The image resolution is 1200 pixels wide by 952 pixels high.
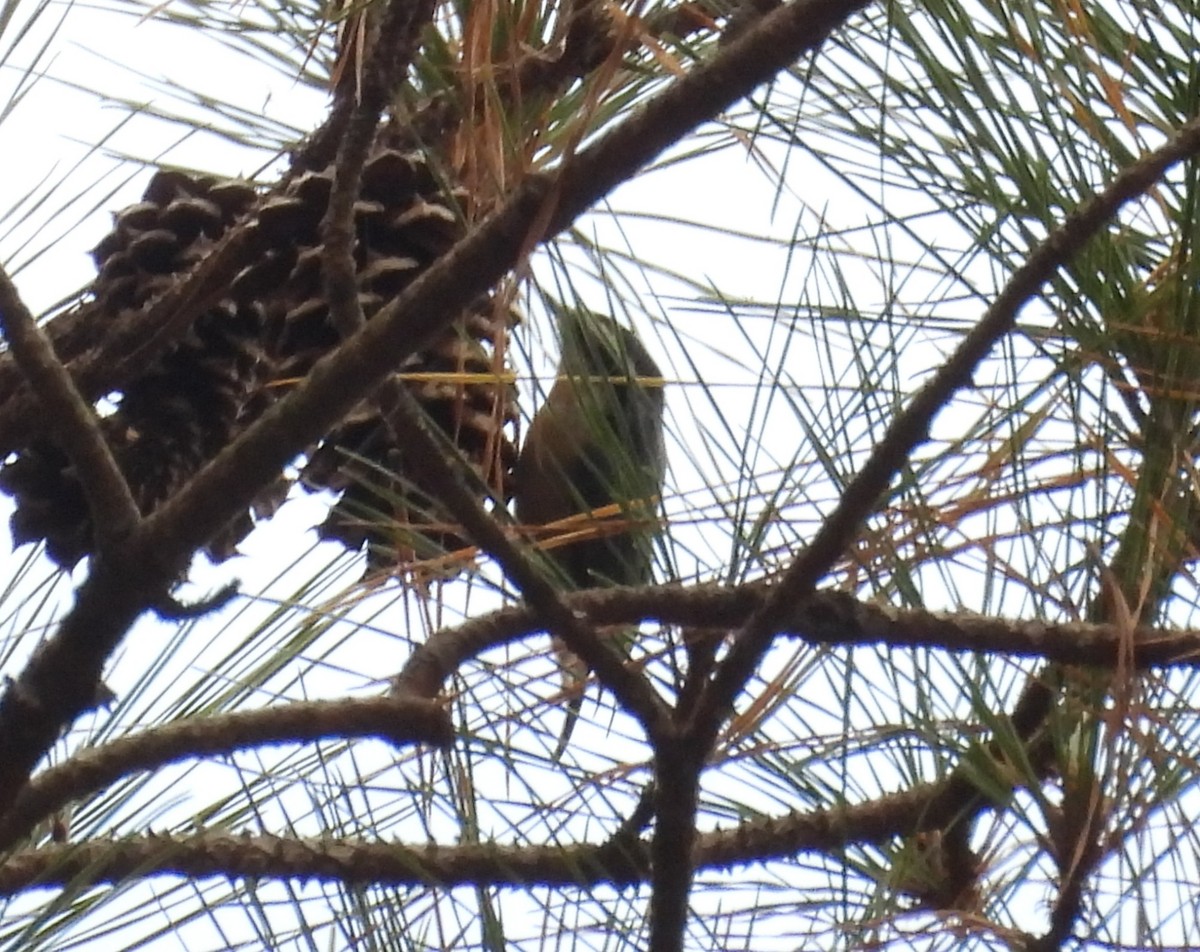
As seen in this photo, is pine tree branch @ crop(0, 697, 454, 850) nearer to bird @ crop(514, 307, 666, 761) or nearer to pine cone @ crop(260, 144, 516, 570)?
bird @ crop(514, 307, 666, 761)

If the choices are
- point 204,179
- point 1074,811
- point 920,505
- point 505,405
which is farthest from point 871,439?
point 204,179

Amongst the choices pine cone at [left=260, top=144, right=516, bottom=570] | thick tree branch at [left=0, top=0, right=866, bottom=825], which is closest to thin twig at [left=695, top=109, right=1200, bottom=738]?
thick tree branch at [left=0, top=0, right=866, bottom=825]

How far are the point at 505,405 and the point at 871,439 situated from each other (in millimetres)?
271

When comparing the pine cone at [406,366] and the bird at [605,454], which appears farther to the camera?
the pine cone at [406,366]

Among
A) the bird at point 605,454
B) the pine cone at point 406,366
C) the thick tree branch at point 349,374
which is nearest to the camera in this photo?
the thick tree branch at point 349,374

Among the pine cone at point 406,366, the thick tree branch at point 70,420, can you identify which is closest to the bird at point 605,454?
the pine cone at point 406,366

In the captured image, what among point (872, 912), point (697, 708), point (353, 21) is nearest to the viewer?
point (697, 708)

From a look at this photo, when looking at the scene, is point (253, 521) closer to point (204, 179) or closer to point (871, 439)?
point (204, 179)

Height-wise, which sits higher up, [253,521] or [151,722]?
[253,521]

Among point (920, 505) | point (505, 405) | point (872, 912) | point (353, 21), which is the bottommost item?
point (872, 912)

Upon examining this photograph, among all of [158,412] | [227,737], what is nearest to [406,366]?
[158,412]

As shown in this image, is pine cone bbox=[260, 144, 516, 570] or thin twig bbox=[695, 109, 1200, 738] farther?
pine cone bbox=[260, 144, 516, 570]

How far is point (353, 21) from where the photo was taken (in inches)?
29.5

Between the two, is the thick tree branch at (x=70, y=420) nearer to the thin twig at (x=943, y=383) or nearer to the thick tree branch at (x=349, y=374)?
the thick tree branch at (x=349, y=374)
